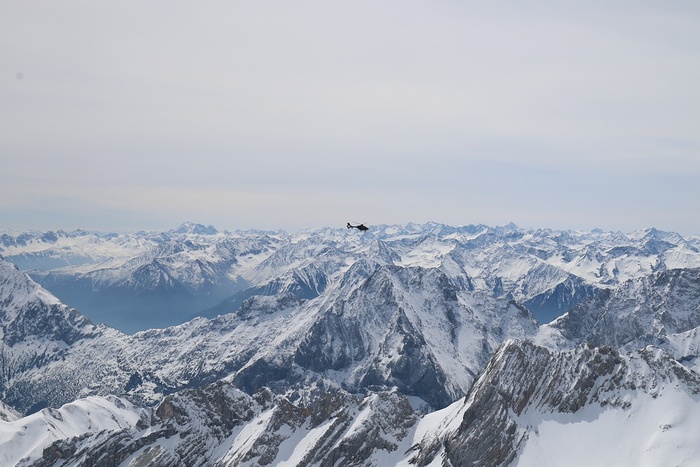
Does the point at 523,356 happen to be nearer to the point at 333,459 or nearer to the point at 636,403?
the point at 636,403

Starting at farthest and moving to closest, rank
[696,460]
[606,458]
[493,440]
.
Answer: [493,440], [606,458], [696,460]

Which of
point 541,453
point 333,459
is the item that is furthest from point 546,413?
point 333,459

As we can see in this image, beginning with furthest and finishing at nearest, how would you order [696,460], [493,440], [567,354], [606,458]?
[567,354] < [493,440] < [606,458] < [696,460]

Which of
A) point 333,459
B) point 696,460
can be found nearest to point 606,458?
point 696,460

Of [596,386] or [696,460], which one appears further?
[596,386]

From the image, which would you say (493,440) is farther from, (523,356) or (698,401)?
(698,401)

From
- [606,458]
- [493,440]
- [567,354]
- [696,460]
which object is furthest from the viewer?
[567,354]

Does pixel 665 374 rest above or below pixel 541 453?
above

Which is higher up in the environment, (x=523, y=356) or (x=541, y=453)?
(x=523, y=356)

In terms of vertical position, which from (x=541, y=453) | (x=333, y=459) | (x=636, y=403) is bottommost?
(x=333, y=459)
